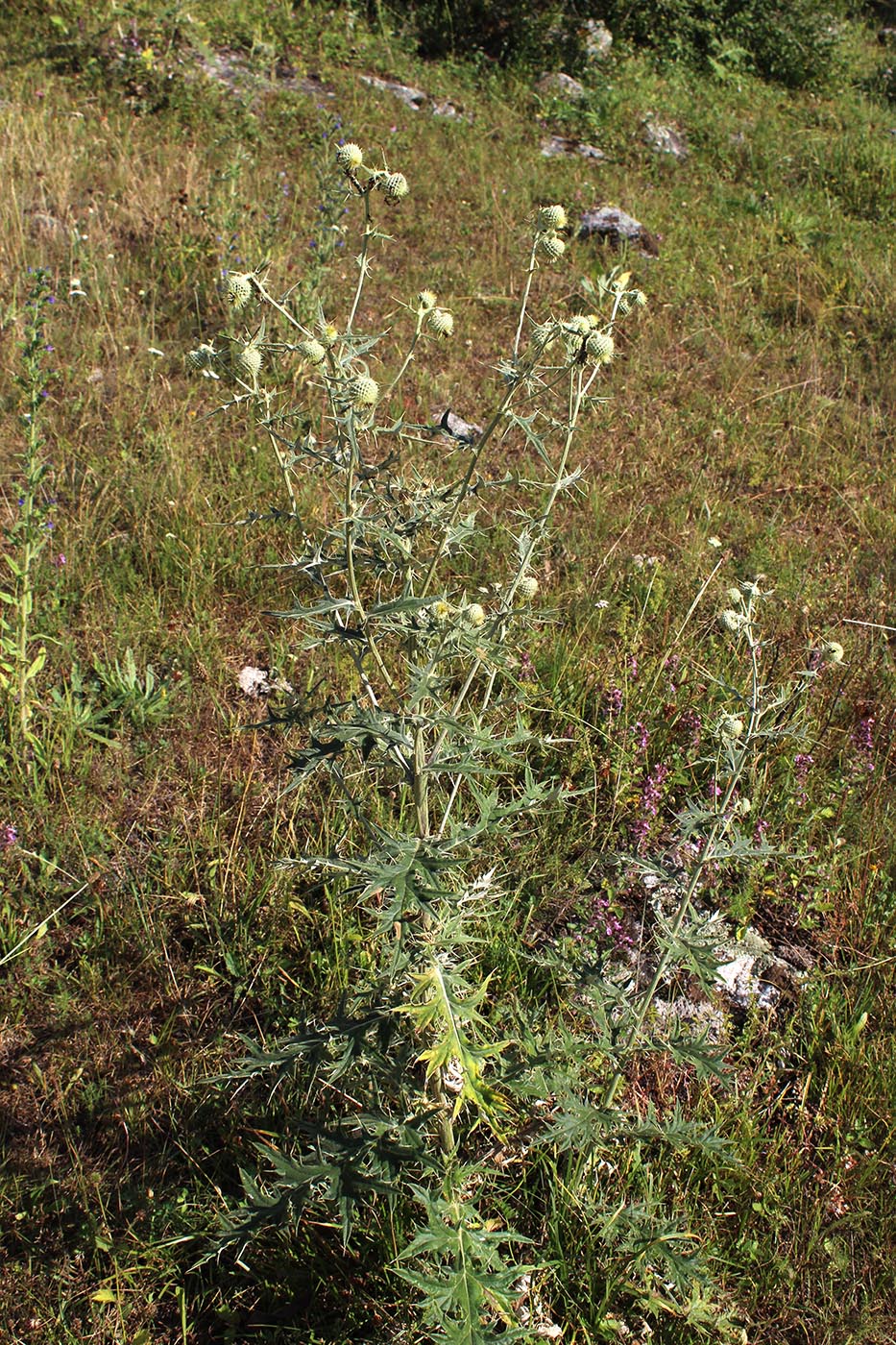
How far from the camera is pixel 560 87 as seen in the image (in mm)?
9016

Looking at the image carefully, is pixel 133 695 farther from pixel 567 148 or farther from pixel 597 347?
pixel 567 148

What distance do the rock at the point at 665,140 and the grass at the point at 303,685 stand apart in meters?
1.54

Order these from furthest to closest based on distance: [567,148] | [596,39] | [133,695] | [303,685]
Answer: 1. [596,39]
2. [567,148]
3. [303,685]
4. [133,695]

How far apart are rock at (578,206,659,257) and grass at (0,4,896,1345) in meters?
0.17

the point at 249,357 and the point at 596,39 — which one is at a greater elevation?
the point at 596,39

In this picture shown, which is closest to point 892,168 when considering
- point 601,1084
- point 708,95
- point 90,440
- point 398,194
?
point 708,95

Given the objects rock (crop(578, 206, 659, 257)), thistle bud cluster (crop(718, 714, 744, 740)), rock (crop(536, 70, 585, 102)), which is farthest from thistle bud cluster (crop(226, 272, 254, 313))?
rock (crop(536, 70, 585, 102))

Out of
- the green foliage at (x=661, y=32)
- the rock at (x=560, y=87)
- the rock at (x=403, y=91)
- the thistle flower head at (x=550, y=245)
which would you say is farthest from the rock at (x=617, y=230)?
the thistle flower head at (x=550, y=245)

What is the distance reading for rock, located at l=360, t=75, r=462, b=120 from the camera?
839 centimetres

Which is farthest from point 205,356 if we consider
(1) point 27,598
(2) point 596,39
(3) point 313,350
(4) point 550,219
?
(2) point 596,39

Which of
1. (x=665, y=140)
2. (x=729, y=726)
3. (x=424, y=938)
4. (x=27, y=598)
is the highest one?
(x=665, y=140)

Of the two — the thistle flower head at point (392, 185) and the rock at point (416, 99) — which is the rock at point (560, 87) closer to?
the rock at point (416, 99)

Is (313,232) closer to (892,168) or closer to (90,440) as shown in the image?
(90,440)

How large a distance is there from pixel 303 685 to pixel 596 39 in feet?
31.1
